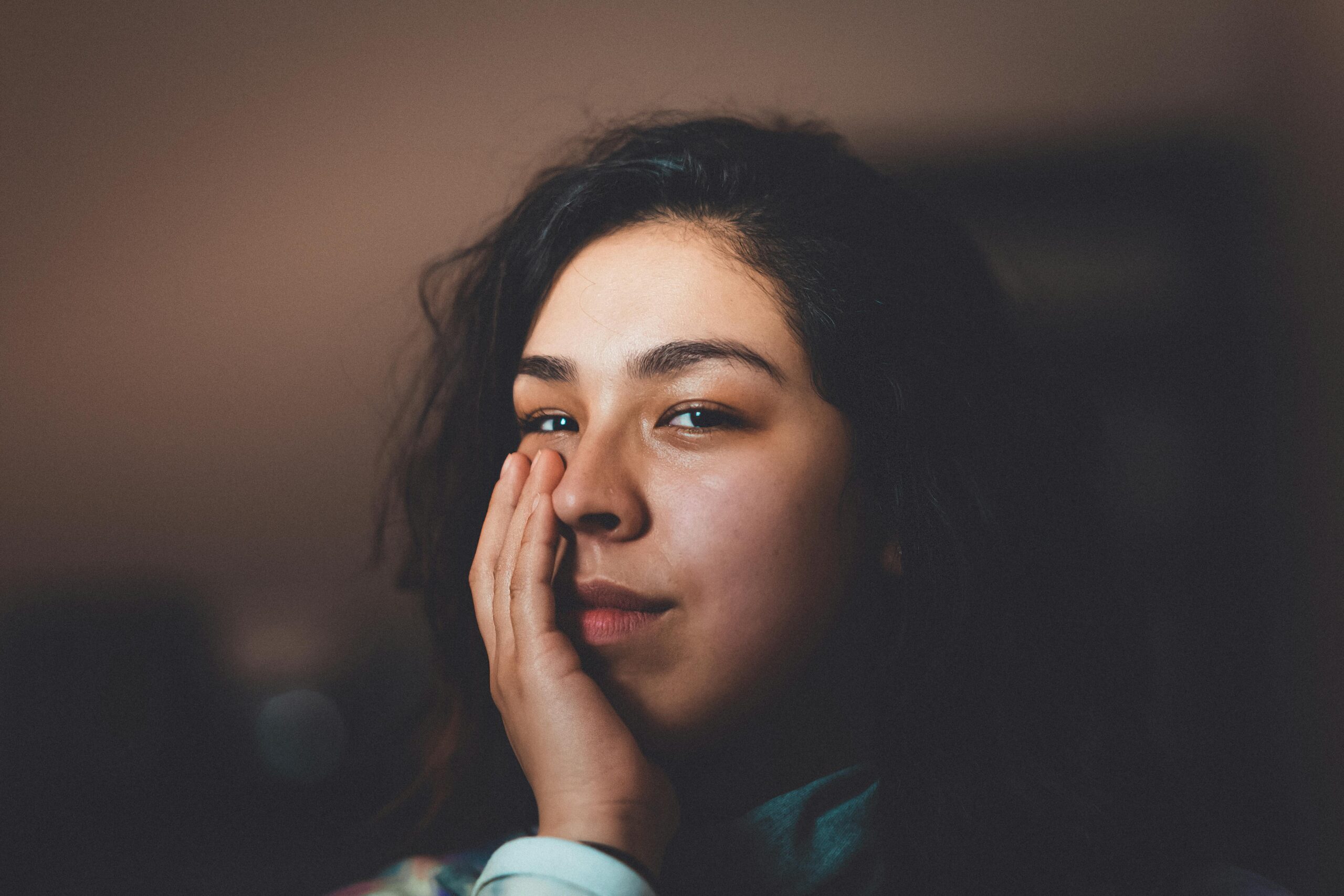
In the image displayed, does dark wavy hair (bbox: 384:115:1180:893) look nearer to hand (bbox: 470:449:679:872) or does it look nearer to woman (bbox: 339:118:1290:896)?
woman (bbox: 339:118:1290:896)

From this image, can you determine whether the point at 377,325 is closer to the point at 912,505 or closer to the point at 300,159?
the point at 300,159

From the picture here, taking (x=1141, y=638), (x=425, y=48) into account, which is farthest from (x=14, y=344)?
(x=1141, y=638)

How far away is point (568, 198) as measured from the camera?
0.85 metres

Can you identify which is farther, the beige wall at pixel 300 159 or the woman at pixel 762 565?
the beige wall at pixel 300 159

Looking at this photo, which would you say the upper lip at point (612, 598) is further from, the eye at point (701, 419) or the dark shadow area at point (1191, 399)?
the dark shadow area at point (1191, 399)

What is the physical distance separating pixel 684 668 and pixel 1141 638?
1.93ft

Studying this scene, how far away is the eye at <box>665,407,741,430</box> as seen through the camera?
701 mm

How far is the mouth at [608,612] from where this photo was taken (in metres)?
0.66

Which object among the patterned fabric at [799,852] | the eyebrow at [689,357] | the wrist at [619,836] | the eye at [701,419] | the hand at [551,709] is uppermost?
the eyebrow at [689,357]

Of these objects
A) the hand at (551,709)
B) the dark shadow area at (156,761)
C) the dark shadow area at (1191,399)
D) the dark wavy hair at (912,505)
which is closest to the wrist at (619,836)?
the hand at (551,709)

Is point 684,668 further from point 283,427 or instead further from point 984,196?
point 984,196

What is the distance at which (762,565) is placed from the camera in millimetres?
684

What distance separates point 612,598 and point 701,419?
0.52ft

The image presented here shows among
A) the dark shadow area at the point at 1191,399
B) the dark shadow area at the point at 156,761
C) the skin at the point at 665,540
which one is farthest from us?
the dark shadow area at the point at 1191,399
